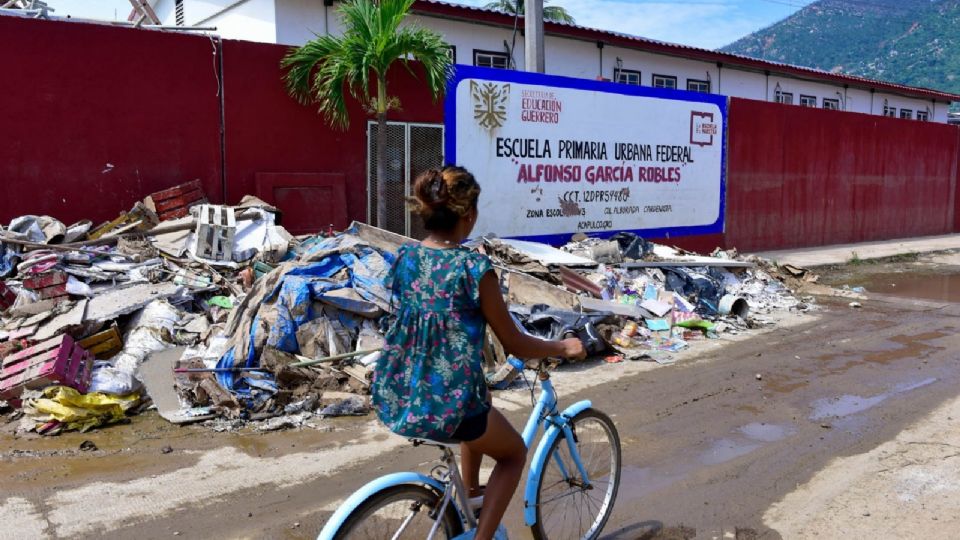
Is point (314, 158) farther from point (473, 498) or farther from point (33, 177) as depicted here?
point (473, 498)

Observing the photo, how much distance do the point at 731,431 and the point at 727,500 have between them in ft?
4.47

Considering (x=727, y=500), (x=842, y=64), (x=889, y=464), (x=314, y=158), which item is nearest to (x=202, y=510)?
(x=727, y=500)

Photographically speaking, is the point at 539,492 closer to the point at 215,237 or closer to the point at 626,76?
the point at 215,237

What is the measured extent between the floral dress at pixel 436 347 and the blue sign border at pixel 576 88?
8.29 metres

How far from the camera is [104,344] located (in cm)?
679

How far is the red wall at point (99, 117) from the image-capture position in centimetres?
873

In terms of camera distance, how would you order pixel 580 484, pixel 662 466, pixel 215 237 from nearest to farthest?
1. pixel 580 484
2. pixel 662 466
3. pixel 215 237

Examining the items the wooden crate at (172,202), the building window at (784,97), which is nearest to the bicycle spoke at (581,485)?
the wooden crate at (172,202)

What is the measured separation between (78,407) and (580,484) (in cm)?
402

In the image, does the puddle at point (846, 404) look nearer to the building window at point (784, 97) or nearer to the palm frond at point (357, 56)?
the palm frond at point (357, 56)

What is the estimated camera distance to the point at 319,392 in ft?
20.7

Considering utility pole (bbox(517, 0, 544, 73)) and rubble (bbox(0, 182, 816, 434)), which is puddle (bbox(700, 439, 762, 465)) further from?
utility pole (bbox(517, 0, 544, 73))

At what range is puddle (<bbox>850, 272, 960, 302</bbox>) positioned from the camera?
1312 cm

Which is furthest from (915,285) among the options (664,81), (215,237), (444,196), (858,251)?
(444,196)
